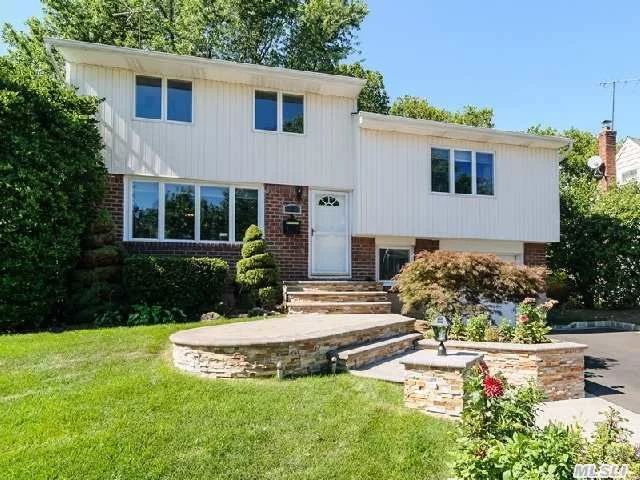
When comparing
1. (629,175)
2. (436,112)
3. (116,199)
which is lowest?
(116,199)

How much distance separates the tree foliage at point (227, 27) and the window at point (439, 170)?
10.2 metres

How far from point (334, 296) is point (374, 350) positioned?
141 inches

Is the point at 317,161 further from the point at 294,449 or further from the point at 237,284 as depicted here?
the point at 294,449

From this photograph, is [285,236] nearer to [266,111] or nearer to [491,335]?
[266,111]

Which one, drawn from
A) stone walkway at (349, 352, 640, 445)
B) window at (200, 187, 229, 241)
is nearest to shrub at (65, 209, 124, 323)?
window at (200, 187, 229, 241)

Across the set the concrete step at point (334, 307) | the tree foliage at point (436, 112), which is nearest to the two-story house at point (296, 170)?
the concrete step at point (334, 307)

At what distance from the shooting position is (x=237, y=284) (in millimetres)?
10031

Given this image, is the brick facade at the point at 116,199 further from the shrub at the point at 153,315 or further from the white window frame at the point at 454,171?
the white window frame at the point at 454,171

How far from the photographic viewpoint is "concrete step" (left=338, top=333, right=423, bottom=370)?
19.0 ft

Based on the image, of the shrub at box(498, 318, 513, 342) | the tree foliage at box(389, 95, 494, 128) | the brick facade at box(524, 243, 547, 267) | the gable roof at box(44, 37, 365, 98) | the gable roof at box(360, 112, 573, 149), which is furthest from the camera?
the tree foliage at box(389, 95, 494, 128)

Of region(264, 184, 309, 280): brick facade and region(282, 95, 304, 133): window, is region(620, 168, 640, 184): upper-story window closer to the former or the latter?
region(282, 95, 304, 133): window

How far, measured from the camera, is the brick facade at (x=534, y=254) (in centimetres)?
1308

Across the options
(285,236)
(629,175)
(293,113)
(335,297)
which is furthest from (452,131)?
(629,175)

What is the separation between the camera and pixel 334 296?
9844 mm
